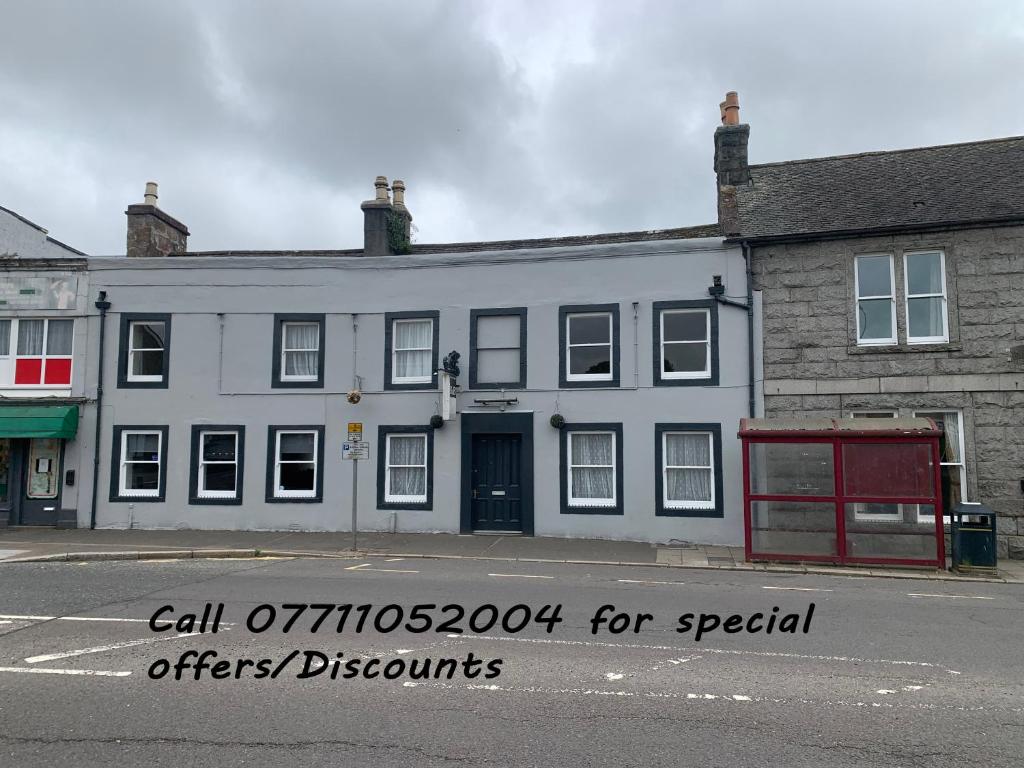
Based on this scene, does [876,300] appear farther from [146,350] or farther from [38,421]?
[38,421]

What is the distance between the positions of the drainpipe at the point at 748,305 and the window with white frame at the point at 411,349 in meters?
6.64

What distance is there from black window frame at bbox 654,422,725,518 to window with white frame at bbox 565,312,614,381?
1826mm

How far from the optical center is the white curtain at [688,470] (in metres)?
16.0

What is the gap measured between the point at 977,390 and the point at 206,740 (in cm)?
1506

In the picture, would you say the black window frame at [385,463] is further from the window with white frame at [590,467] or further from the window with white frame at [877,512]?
the window with white frame at [877,512]

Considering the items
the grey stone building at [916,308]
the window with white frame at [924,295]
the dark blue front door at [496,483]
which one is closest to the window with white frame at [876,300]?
the grey stone building at [916,308]

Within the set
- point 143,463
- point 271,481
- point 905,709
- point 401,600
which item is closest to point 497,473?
point 271,481

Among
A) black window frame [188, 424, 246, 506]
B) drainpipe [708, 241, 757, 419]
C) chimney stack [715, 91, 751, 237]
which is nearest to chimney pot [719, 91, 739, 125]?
chimney stack [715, 91, 751, 237]

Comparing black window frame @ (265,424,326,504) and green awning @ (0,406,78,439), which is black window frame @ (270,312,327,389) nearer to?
black window frame @ (265,424,326,504)

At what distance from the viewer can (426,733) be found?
523 centimetres

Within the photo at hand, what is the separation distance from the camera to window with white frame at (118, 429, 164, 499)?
58.3 feet

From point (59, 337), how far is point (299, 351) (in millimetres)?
6149

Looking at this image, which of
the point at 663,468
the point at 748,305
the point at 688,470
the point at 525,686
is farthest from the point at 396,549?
the point at 748,305

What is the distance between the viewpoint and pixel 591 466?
16.5 m
